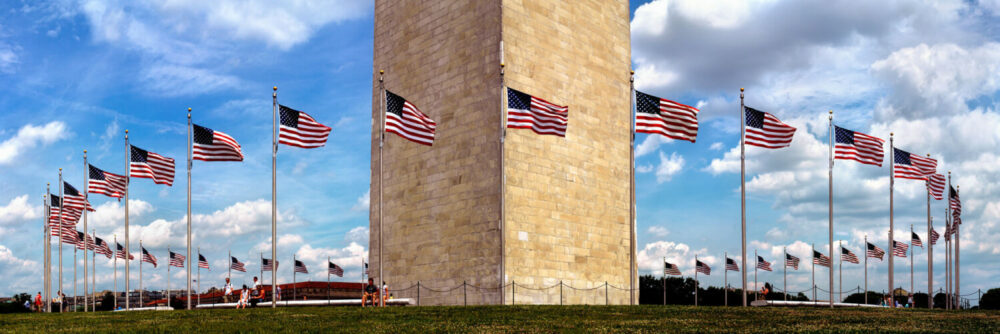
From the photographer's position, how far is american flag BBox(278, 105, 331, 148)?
3072cm

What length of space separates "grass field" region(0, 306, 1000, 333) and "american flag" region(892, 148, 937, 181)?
13.6 m

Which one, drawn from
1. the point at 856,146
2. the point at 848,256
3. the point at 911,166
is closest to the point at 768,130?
the point at 856,146

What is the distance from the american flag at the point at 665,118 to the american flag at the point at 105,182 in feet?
80.9

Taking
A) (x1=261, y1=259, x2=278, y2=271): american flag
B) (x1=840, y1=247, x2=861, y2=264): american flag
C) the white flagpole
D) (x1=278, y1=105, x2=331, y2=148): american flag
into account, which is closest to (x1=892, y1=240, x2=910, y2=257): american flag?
the white flagpole

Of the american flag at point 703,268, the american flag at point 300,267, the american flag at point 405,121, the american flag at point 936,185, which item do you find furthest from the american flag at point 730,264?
the american flag at point 405,121

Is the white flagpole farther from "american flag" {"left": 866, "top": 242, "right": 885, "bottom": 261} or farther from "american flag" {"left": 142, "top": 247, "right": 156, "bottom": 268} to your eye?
"american flag" {"left": 142, "top": 247, "right": 156, "bottom": 268}

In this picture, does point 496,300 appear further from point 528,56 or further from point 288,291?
point 288,291

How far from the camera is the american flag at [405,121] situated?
1180 inches

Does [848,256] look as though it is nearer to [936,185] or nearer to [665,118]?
[936,185]

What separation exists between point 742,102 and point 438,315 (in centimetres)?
1457

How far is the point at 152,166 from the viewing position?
36.6 meters

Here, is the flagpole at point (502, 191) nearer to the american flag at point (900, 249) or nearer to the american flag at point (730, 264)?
the american flag at point (900, 249)

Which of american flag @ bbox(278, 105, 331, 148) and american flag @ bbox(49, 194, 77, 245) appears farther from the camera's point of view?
american flag @ bbox(49, 194, 77, 245)

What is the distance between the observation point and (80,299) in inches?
4028
